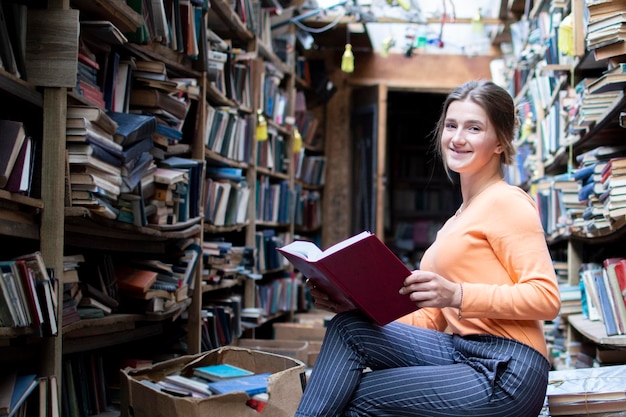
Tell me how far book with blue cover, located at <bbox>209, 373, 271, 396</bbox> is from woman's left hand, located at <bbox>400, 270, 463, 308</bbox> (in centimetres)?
79

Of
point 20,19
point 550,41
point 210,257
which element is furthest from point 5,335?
point 550,41

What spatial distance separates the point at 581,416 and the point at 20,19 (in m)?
2.00

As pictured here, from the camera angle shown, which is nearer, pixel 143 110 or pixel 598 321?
pixel 143 110

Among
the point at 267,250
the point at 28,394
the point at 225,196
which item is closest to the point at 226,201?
the point at 225,196

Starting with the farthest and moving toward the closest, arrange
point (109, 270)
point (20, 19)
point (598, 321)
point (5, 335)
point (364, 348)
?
point (598, 321), point (109, 270), point (20, 19), point (5, 335), point (364, 348)

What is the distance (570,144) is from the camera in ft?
13.4

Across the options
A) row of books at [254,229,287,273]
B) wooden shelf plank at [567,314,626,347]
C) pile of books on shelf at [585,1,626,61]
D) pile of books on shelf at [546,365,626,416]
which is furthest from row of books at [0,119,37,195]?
row of books at [254,229,287,273]

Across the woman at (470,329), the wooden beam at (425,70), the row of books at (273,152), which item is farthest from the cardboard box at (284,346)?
the wooden beam at (425,70)

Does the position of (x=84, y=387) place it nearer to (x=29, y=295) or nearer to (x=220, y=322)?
(x=29, y=295)

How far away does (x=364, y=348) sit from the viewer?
1.79 meters

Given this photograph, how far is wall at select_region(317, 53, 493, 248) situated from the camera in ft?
23.8

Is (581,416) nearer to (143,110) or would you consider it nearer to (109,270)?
(109,270)

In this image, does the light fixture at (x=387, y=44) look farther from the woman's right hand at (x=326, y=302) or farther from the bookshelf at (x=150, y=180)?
the woman's right hand at (x=326, y=302)

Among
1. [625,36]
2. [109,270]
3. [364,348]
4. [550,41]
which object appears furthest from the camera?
[550,41]
